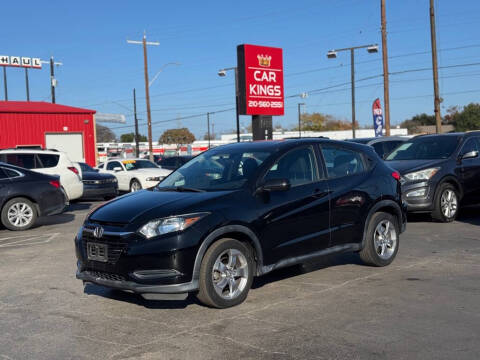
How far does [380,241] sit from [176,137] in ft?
393

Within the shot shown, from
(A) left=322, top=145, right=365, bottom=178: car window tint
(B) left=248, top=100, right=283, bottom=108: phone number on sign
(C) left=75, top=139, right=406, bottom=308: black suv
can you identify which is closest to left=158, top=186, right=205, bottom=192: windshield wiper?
(C) left=75, top=139, right=406, bottom=308: black suv

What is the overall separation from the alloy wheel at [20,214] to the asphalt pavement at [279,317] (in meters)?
4.20

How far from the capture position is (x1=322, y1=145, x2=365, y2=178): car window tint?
7156 mm

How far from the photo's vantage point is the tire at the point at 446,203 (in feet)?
36.8

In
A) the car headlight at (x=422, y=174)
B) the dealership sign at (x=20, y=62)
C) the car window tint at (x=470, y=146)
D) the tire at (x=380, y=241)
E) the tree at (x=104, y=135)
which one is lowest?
the tire at (x=380, y=241)

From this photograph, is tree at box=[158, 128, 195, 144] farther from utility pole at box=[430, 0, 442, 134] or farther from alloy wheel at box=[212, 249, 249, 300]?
alloy wheel at box=[212, 249, 249, 300]

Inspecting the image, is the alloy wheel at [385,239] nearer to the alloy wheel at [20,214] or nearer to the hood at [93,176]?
the alloy wheel at [20,214]

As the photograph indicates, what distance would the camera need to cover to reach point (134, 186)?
21.6 metres

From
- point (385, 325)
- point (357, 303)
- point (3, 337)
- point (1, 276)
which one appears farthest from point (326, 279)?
point (1, 276)

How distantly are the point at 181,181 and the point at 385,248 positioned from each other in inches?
113

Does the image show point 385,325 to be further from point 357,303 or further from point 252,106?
point 252,106

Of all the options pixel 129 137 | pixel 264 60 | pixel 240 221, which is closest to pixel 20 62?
pixel 264 60

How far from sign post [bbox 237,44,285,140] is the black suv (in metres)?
13.9

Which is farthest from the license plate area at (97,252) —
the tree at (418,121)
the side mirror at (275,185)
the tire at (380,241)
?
the tree at (418,121)
